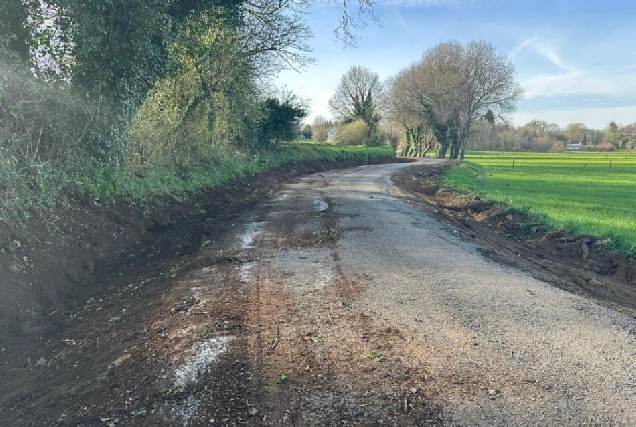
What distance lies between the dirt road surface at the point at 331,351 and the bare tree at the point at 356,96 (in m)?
57.1

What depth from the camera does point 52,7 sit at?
329 inches

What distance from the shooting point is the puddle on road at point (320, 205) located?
36.6 feet

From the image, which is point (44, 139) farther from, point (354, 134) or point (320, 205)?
point (354, 134)

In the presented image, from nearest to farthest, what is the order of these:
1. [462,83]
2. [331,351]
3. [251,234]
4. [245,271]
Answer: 1. [331,351]
2. [245,271]
3. [251,234]
4. [462,83]

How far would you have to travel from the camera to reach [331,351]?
3.86 meters

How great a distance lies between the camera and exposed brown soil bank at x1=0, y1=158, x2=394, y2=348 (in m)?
5.29

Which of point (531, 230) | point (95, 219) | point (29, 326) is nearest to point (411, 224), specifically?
point (531, 230)

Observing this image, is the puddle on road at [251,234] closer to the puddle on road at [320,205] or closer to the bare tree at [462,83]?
the puddle on road at [320,205]

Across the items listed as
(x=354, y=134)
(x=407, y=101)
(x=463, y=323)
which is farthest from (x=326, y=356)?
(x=407, y=101)

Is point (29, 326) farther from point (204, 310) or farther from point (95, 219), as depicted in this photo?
point (95, 219)

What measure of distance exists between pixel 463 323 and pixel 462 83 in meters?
52.8

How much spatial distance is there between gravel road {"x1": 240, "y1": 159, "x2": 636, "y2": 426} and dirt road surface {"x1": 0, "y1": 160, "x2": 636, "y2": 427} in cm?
2

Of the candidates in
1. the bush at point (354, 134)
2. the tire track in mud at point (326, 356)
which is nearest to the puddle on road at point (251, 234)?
the tire track in mud at point (326, 356)

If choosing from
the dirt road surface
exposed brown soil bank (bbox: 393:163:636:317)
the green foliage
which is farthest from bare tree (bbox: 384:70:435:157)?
the dirt road surface
